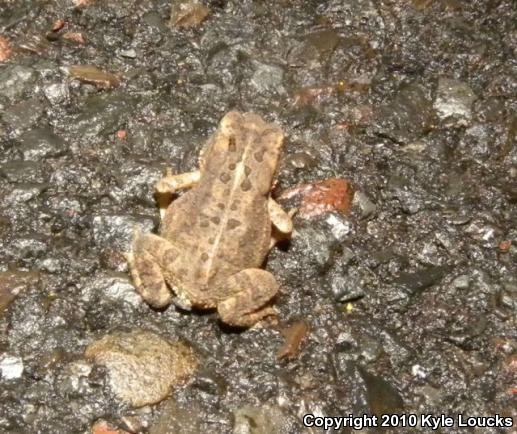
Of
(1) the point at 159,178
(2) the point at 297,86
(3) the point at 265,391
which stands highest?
(2) the point at 297,86

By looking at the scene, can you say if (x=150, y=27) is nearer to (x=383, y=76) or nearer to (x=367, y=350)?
(x=383, y=76)

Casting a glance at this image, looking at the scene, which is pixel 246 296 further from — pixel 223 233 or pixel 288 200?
pixel 288 200

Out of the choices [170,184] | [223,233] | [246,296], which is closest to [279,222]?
[223,233]

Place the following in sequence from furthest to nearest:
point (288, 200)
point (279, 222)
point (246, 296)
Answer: point (288, 200) → point (279, 222) → point (246, 296)

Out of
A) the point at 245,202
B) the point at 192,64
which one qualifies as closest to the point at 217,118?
the point at 192,64

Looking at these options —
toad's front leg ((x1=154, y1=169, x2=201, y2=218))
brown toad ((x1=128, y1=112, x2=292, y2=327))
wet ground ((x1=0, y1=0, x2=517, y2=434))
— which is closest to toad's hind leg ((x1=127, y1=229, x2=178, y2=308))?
brown toad ((x1=128, y1=112, x2=292, y2=327))

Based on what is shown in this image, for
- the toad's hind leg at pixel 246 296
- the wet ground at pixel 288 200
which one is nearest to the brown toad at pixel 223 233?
the toad's hind leg at pixel 246 296
